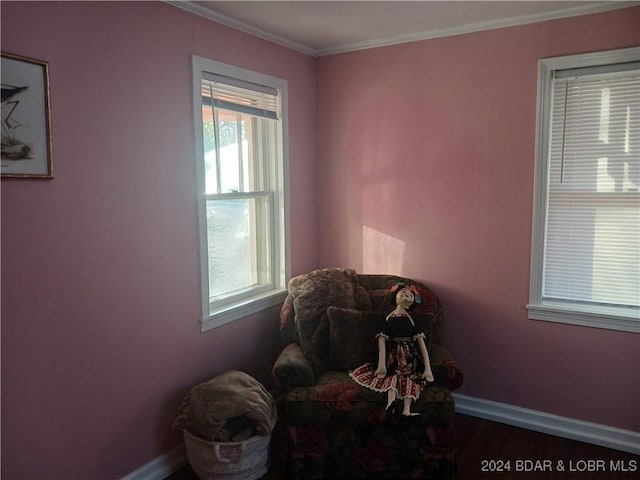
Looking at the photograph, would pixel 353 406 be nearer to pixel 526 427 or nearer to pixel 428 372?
pixel 428 372

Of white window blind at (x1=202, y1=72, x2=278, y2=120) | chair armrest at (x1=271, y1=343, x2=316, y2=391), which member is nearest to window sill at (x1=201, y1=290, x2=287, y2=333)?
chair armrest at (x1=271, y1=343, x2=316, y2=391)

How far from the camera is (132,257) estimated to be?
231 cm

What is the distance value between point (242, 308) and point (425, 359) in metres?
1.11

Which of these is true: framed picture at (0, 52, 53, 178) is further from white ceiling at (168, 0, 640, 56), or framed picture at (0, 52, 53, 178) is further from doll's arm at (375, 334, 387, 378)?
doll's arm at (375, 334, 387, 378)

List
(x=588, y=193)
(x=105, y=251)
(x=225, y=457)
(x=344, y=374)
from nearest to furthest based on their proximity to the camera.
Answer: (x=105, y=251) < (x=225, y=457) < (x=344, y=374) < (x=588, y=193)

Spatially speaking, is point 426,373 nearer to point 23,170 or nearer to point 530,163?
point 530,163

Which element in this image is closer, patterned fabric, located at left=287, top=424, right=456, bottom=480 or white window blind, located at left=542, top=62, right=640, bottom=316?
patterned fabric, located at left=287, top=424, right=456, bottom=480

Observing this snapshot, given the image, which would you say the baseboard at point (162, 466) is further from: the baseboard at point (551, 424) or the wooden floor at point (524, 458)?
the baseboard at point (551, 424)

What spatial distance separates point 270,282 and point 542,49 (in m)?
2.15

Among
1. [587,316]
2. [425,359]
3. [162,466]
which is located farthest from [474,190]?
[162,466]

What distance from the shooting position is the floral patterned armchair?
92.6 inches

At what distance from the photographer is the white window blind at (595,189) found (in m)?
2.64

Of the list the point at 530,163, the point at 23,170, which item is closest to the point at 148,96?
the point at 23,170

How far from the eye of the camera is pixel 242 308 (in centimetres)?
297
